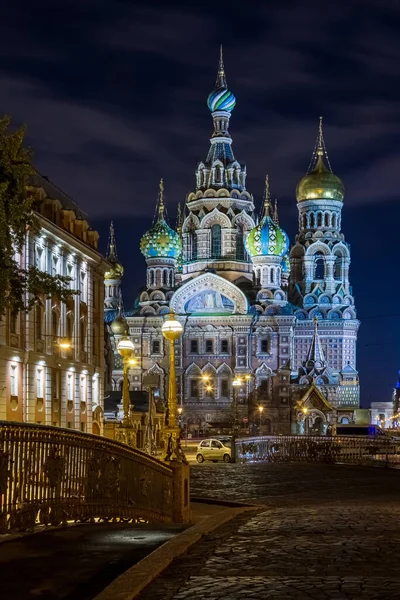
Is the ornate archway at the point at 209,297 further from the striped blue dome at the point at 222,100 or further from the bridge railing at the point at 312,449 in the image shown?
the bridge railing at the point at 312,449

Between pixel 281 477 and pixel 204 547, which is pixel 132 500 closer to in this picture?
pixel 204 547

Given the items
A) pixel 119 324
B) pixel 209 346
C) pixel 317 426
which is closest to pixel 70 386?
pixel 317 426

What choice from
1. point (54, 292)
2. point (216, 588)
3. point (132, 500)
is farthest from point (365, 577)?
point (54, 292)

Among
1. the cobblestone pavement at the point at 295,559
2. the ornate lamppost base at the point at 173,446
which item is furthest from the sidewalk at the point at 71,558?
the ornate lamppost base at the point at 173,446

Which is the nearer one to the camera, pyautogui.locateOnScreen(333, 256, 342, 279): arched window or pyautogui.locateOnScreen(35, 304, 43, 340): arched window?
pyautogui.locateOnScreen(35, 304, 43, 340): arched window

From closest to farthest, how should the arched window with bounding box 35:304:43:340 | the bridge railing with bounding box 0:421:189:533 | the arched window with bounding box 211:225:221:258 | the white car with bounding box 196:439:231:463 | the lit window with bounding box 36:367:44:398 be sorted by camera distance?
the bridge railing with bounding box 0:421:189:533
the arched window with bounding box 35:304:43:340
the lit window with bounding box 36:367:44:398
the white car with bounding box 196:439:231:463
the arched window with bounding box 211:225:221:258

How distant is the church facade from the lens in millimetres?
101250

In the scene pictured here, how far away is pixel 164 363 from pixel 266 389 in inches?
421

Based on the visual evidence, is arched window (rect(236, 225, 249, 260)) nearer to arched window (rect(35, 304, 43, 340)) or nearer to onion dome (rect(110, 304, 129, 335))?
onion dome (rect(110, 304, 129, 335))

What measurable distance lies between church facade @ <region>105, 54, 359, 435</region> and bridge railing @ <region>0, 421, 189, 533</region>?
245 ft

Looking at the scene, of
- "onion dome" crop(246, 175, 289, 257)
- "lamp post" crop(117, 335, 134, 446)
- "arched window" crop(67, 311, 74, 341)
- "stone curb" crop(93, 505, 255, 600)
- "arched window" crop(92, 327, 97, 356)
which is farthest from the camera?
"onion dome" crop(246, 175, 289, 257)

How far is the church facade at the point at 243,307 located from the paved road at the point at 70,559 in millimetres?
79817

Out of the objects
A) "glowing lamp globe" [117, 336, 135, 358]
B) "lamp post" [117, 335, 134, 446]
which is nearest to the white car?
"lamp post" [117, 335, 134, 446]

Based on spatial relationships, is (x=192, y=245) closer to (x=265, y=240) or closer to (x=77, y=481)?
(x=265, y=240)
